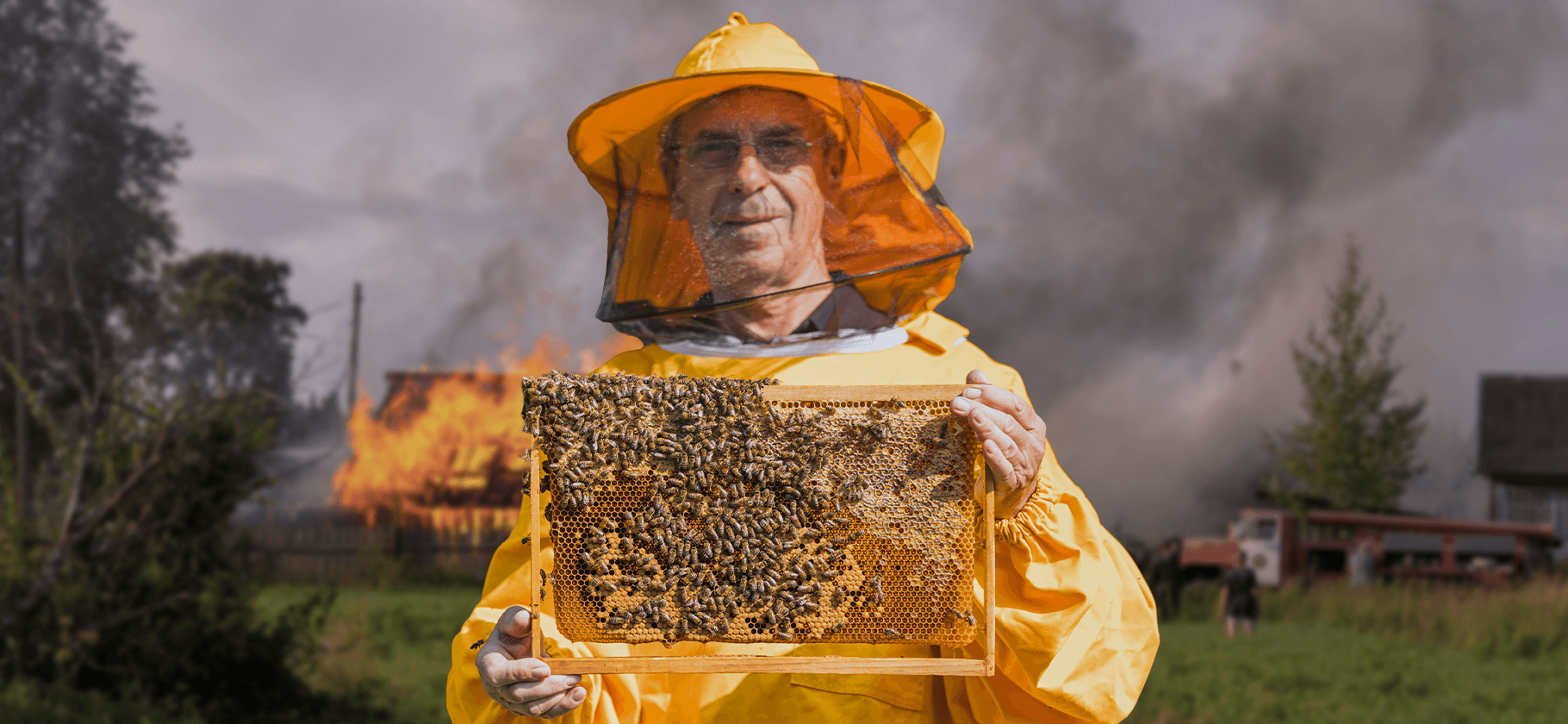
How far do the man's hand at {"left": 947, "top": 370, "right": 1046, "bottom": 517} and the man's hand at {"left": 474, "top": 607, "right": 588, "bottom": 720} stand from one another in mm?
1097

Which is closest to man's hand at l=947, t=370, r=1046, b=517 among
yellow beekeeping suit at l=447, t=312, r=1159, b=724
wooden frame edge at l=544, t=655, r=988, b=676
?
yellow beekeeping suit at l=447, t=312, r=1159, b=724

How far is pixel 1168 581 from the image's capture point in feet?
47.1

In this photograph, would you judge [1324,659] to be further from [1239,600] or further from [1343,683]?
[1239,600]

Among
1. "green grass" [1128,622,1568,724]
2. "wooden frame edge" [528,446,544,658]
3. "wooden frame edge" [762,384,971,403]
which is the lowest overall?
"green grass" [1128,622,1568,724]

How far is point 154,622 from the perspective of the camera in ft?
34.2

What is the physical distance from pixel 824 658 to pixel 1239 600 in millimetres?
13512

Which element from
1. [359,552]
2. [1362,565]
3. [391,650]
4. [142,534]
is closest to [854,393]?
[142,534]

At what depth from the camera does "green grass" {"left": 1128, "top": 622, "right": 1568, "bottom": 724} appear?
1068 centimetres

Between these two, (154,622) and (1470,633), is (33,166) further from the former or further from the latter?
(1470,633)

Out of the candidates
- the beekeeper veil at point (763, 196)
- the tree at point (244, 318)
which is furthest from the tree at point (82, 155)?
the beekeeper veil at point (763, 196)

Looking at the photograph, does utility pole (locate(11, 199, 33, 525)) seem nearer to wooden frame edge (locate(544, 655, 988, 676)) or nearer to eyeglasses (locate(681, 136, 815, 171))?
eyeglasses (locate(681, 136, 815, 171))

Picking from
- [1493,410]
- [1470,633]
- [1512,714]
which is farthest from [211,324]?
[1493,410]

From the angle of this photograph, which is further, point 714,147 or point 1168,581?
point 1168,581

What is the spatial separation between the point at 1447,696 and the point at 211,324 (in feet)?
52.2
